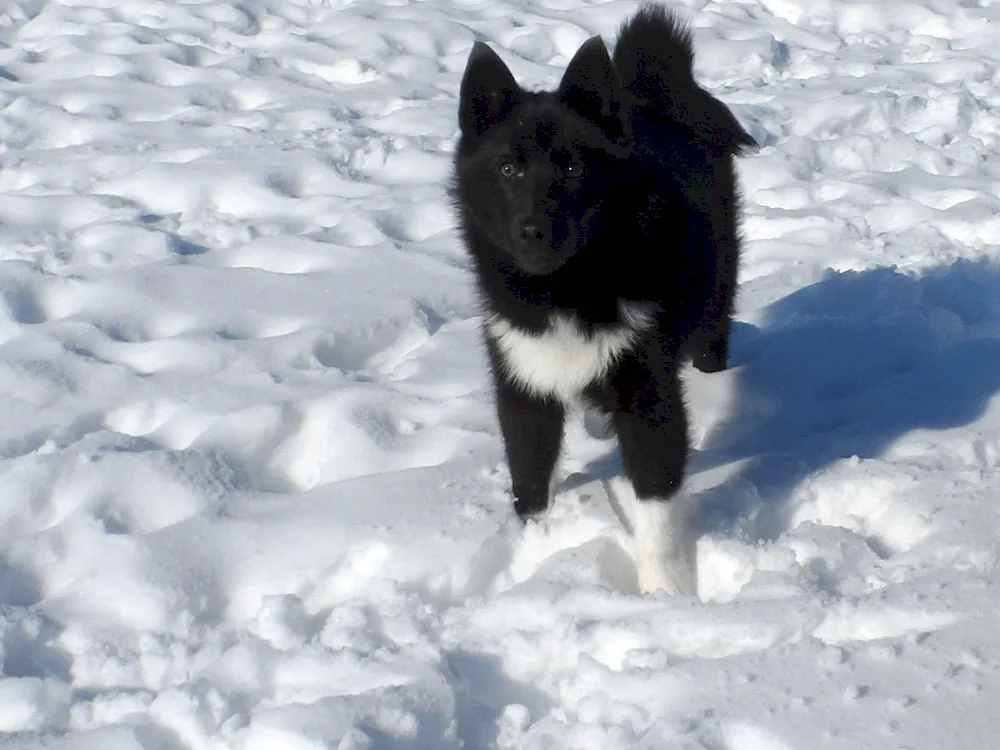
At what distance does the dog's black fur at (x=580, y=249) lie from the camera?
2.46 meters

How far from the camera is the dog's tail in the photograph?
312 cm

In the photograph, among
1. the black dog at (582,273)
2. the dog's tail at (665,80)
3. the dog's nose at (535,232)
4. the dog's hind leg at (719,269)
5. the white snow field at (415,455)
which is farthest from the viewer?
the dog's tail at (665,80)

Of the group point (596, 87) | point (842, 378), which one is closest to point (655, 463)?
point (596, 87)

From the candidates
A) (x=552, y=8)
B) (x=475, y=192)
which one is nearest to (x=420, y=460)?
(x=475, y=192)

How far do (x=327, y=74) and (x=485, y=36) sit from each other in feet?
3.37

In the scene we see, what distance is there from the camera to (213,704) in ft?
6.55

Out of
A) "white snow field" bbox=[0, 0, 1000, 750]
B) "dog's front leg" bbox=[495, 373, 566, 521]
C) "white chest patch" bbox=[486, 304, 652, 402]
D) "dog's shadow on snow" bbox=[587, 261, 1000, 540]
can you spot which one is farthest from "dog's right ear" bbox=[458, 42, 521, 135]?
"dog's shadow on snow" bbox=[587, 261, 1000, 540]

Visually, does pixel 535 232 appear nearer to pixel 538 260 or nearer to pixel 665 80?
pixel 538 260

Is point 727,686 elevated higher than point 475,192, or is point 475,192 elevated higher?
point 475,192

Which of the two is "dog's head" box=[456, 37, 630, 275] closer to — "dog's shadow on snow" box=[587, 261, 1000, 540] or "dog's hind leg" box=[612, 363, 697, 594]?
"dog's hind leg" box=[612, 363, 697, 594]

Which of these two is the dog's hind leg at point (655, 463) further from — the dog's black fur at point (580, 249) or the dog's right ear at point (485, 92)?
the dog's right ear at point (485, 92)

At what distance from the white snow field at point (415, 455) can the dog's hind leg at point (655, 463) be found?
81 millimetres

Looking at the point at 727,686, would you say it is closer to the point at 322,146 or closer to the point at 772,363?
the point at 772,363

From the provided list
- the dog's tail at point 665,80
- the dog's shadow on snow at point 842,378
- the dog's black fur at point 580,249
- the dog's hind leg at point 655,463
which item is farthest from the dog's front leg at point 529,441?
the dog's tail at point 665,80
